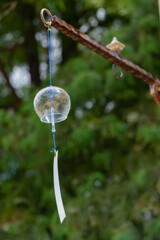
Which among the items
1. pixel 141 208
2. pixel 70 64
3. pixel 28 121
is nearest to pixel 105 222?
pixel 141 208

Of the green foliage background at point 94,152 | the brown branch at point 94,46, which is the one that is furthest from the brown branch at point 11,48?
the brown branch at point 94,46

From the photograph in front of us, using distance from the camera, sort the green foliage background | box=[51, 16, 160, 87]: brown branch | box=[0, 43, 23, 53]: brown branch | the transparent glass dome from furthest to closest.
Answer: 1. box=[0, 43, 23, 53]: brown branch
2. the green foliage background
3. the transparent glass dome
4. box=[51, 16, 160, 87]: brown branch

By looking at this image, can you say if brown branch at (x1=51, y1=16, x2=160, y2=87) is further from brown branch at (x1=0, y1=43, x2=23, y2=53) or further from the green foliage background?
brown branch at (x1=0, y1=43, x2=23, y2=53)

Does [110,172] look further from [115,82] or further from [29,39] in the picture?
[29,39]

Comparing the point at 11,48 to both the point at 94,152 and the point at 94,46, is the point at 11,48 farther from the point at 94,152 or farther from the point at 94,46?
the point at 94,46

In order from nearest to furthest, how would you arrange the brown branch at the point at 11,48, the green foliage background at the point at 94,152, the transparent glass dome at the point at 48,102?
1. the transparent glass dome at the point at 48,102
2. the green foliage background at the point at 94,152
3. the brown branch at the point at 11,48

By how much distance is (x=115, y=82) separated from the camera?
355 cm

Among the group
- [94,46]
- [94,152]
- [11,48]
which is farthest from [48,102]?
[11,48]

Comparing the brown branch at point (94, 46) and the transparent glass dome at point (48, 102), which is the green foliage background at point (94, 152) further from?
the transparent glass dome at point (48, 102)

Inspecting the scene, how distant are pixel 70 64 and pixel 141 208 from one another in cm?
176

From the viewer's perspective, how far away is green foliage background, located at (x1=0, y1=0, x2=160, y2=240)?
3.37m

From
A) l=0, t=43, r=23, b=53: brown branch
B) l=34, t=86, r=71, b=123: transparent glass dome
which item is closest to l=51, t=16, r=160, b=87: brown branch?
l=34, t=86, r=71, b=123: transparent glass dome

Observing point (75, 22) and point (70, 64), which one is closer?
point (70, 64)

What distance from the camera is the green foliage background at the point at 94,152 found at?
337cm
